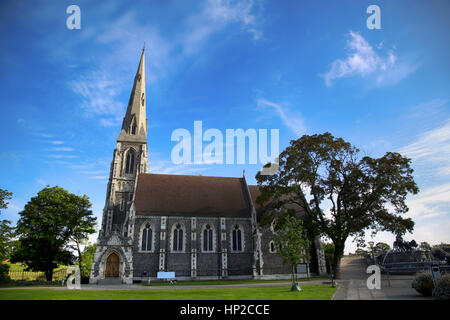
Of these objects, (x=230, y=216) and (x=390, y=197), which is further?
(x=230, y=216)

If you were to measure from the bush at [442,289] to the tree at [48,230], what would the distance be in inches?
1298

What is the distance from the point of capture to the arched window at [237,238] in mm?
33469

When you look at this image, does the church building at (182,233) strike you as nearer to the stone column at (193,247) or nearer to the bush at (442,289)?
the stone column at (193,247)

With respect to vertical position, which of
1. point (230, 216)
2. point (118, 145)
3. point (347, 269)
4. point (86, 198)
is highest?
point (118, 145)

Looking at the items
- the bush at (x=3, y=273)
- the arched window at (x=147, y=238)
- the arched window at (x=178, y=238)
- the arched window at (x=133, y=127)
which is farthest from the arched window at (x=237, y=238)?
the bush at (x=3, y=273)

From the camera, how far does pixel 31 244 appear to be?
28891 millimetres
